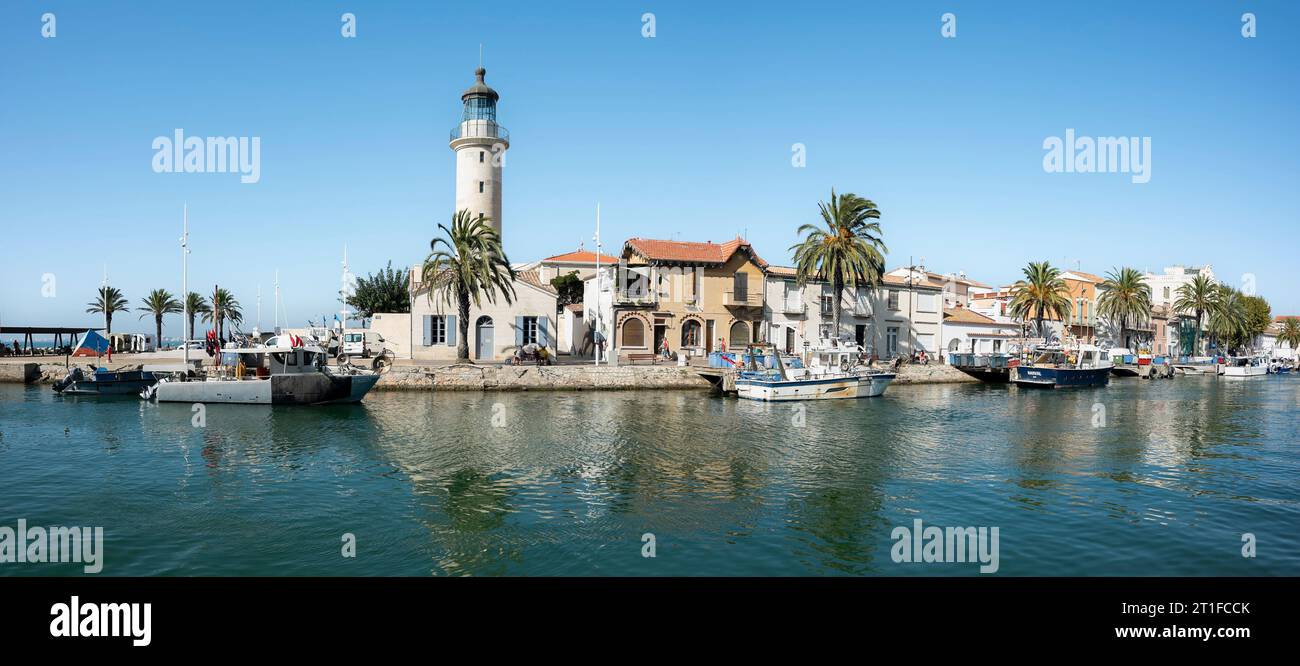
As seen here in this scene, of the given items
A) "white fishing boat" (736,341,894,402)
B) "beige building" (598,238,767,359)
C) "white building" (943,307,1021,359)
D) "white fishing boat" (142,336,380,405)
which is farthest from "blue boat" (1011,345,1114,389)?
"white fishing boat" (142,336,380,405)

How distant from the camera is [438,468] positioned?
1917 centimetres

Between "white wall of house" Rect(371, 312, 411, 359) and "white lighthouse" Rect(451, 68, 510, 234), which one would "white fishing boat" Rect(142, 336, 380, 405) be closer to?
"white wall of house" Rect(371, 312, 411, 359)

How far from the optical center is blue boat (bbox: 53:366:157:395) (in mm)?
36312

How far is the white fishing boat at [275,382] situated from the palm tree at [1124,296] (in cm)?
7308

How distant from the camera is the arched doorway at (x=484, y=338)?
46.7 m

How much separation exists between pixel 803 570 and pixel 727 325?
40.8m

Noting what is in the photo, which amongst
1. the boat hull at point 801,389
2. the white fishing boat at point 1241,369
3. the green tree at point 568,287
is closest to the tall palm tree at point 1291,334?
the white fishing boat at point 1241,369

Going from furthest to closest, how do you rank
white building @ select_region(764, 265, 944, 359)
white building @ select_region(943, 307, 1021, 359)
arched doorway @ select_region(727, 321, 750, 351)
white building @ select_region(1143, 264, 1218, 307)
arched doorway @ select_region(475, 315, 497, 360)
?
1. white building @ select_region(1143, 264, 1218, 307)
2. white building @ select_region(943, 307, 1021, 359)
3. white building @ select_region(764, 265, 944, 359)
4. arched doorway @ select_region(727, 321, 750, 351)
5. arched doorway @ select_region(475, 315, 497, 360)

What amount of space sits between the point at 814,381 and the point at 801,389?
0.78m

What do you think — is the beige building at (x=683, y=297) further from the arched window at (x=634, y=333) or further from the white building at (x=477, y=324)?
the white building at (x=477, y=324)

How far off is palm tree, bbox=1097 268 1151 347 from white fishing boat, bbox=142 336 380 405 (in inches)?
2877

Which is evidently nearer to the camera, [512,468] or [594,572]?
[594,572]
